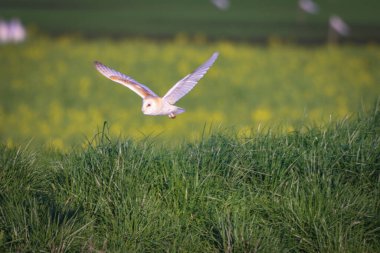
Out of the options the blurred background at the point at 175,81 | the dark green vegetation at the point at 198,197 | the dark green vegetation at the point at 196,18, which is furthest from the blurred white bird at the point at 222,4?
the dark green vegetation at the point at 198,197

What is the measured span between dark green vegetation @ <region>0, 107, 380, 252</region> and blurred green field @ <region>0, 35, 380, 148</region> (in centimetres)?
624

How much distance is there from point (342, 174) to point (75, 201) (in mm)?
1704

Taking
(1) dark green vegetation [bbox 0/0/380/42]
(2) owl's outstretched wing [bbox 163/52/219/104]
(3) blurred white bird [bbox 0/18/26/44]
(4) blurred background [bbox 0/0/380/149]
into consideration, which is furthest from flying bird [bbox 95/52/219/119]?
(1) dark green vegetation [bbox 0/0/380/42]

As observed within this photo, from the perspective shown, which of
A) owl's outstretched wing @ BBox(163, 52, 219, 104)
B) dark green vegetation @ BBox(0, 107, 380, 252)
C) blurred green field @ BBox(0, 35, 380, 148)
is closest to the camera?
owl's outstretched wing @ BBox(163, 52, 219, 104)

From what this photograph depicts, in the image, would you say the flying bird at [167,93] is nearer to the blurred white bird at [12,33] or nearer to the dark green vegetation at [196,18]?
the blurred white bird at [12,33]

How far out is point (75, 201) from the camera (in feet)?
17.5

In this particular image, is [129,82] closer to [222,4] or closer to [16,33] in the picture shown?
[16,33]

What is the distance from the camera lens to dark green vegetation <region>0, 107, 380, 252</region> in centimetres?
509

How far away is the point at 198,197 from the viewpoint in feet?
17.6

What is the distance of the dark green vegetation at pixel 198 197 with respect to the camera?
16.7ft

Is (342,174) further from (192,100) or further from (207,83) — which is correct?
(207,83)

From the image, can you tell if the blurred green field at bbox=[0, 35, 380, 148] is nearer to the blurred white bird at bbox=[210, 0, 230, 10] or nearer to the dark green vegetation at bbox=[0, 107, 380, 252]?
the dark green vegetation at bbox=[0, 107, 380, 252]

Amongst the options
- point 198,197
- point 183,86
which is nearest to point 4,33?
point 198,197

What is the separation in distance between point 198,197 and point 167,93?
789mm
